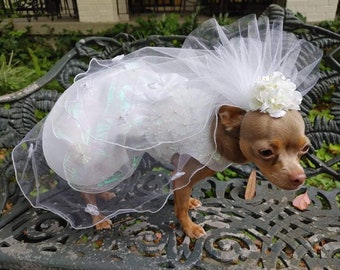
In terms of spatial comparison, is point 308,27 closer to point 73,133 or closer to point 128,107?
point 128,107

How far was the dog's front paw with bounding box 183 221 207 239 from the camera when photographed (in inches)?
55.2

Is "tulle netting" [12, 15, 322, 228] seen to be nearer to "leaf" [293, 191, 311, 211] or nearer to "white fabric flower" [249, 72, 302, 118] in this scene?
"white fabric flower" [249, 72, 302, 118]

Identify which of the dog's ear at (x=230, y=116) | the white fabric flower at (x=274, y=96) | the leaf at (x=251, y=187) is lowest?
the leaf at (x=251, y=187)

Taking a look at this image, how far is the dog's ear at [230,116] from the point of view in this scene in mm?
1114

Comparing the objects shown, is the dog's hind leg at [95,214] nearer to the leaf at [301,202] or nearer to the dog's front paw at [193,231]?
the dog's front paw at [193,231]

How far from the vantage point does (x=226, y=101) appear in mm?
1136

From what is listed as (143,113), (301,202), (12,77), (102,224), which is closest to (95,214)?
(102,224)

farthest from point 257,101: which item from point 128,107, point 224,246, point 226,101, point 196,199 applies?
point 196,199

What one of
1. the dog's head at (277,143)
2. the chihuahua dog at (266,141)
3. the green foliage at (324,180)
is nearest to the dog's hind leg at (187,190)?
the chihuahua dog at (266,141)

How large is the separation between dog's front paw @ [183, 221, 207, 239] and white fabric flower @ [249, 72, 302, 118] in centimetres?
57

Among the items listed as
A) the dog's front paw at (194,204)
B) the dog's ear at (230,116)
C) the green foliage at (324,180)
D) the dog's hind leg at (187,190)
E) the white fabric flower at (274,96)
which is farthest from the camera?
the green foliage at (324,180)

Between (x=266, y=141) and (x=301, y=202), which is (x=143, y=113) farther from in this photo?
(x=301, y=202)

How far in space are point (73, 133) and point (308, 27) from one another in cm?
109

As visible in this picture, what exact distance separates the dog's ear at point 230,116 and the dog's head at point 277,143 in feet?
0.12
